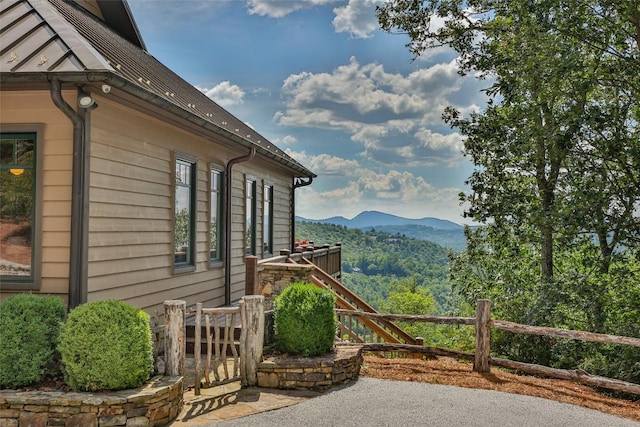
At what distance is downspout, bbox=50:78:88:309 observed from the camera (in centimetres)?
528

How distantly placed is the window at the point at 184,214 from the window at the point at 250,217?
2643mm

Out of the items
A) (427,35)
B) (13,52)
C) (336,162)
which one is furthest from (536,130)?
(336,162)

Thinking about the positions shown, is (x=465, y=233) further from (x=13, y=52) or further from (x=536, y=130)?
(x=13, y=52)

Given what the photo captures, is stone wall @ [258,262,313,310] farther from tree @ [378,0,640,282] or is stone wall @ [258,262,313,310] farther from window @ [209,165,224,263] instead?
tree @ [378,0,640,282]

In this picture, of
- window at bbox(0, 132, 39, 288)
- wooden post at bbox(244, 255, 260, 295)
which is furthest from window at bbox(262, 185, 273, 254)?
window at bbox(0, 132, 39, 288)

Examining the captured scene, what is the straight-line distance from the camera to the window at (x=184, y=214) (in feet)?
25.2

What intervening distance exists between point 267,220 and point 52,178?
719cm

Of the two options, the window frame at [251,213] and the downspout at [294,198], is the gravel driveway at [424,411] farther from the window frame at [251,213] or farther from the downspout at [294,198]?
the downspout at [294,198]

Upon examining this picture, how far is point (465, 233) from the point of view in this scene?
1413 centimetres

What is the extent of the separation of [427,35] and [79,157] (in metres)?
11.8

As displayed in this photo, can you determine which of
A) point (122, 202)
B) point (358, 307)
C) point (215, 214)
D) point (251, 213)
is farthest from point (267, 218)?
point (122, 202)

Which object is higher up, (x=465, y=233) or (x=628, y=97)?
(x=628, y=97)

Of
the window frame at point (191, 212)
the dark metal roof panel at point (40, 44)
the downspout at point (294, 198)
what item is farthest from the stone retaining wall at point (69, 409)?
the downspout at point (294, 198)

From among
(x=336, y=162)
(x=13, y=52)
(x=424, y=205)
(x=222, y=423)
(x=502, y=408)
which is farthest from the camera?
(x=424, y=205)
